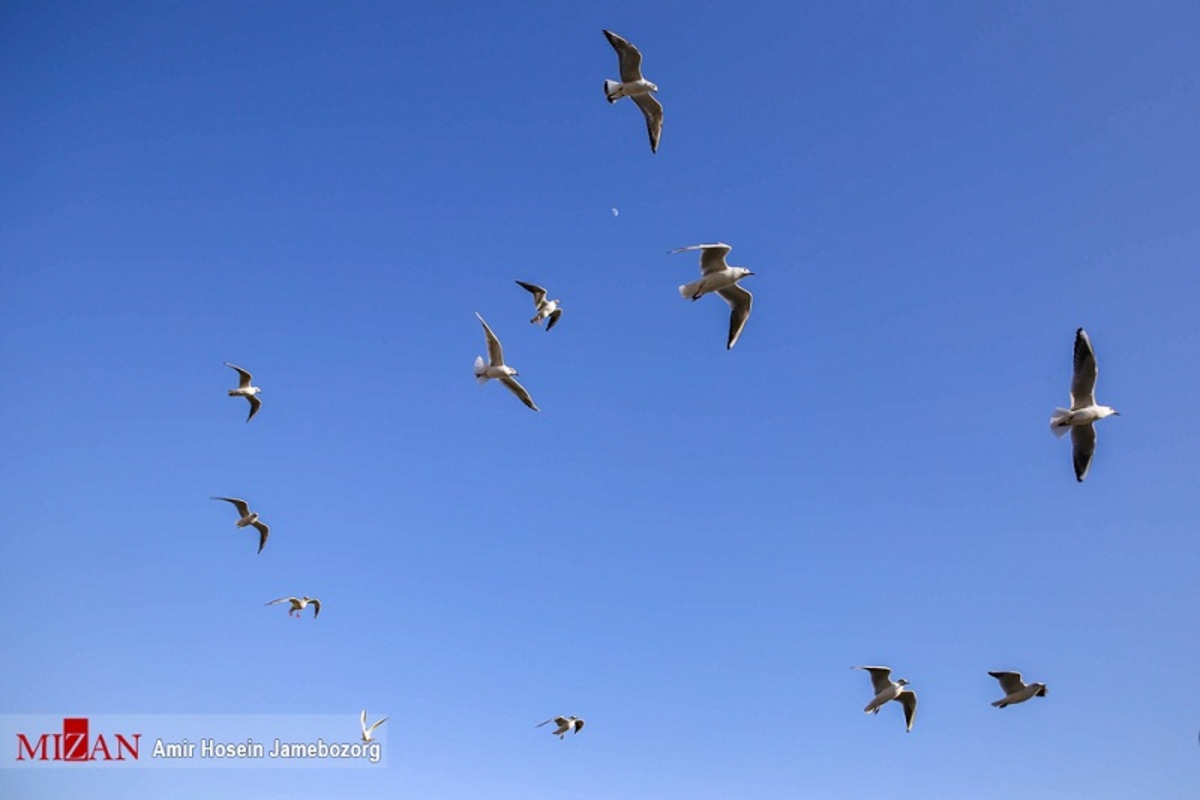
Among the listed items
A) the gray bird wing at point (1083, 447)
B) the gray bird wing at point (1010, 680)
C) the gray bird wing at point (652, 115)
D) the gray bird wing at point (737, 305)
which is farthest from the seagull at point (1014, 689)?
the gray bird wing at point (652, 115)

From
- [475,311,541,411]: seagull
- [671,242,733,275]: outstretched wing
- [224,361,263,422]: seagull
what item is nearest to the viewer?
[671,242,733,275]: outstretched wing

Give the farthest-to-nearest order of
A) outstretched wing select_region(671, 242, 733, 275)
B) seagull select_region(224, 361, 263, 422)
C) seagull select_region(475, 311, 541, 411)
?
seagull select_region(224, 361, 263, 422) < seagull select_region(475, 311, 541, 411) < outstretched wing select_region(671, 242, 733, 275)

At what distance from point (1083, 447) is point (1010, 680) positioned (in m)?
5.86

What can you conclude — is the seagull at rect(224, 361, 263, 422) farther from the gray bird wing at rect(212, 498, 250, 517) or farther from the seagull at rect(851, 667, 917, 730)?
the seagull at rect(851, 667, 917, 730)

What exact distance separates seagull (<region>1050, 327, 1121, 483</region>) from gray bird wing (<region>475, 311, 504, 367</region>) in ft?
35.9

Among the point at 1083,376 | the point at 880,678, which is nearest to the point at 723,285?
the point at 1083,376

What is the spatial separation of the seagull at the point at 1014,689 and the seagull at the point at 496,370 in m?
11.7

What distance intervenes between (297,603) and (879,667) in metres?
19.2

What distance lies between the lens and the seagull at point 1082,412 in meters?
17.3

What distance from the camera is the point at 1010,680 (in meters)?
20.4

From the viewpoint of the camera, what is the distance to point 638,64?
19.0 meters

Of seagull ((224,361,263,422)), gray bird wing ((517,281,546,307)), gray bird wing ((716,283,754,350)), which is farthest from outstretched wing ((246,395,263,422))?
gray bird wing ((716,283,754,350))

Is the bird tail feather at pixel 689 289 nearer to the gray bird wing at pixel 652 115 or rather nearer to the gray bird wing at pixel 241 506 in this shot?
the gray bird wing at pixel 652 115

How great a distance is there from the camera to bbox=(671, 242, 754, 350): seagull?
57.2 feet
